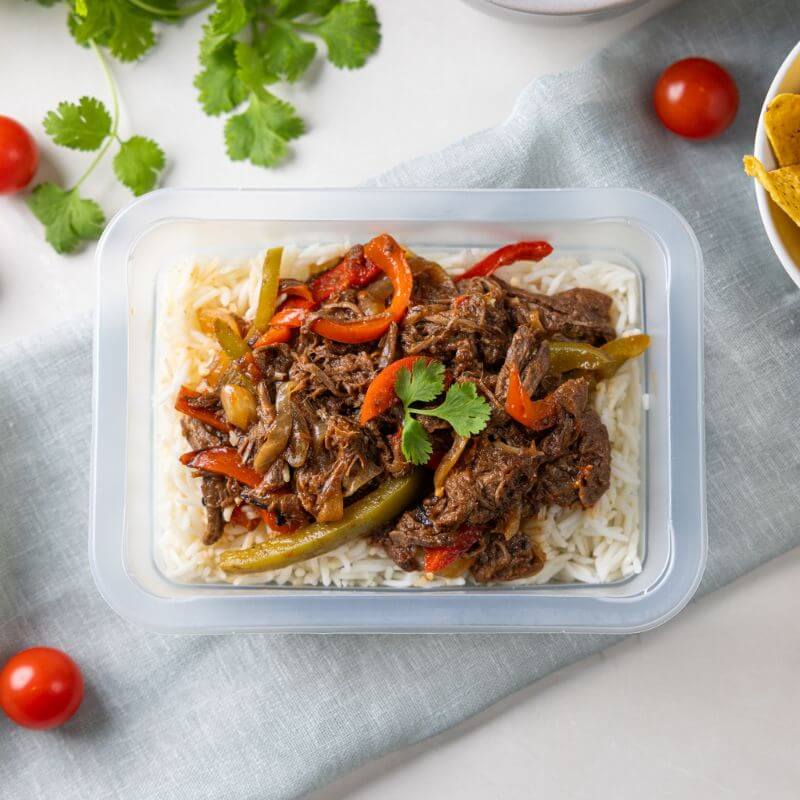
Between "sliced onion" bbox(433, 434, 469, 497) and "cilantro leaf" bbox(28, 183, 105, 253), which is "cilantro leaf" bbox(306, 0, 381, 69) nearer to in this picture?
"cilantro leaf" bbox(28, 183, 105, 253)

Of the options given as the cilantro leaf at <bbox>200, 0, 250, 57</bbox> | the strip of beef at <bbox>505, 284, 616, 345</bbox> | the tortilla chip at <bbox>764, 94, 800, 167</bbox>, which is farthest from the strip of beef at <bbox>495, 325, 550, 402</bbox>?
the cilantro leaf at <bbox>200, 0, 250, 57</bbox>

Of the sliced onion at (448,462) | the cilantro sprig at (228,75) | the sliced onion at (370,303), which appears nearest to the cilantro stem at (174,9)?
the cilantro sprig at (228,75)

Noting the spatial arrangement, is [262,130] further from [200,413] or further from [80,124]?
[200,413]

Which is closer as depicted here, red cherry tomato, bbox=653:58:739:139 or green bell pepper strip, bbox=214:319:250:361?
green bell pepper strip, bbox=214:319:250:361

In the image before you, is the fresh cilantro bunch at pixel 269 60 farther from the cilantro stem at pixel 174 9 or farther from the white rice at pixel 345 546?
the white rice at pixel 345 546

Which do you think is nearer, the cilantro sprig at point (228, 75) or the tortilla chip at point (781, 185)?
the tortilla chip at point (781, 185)

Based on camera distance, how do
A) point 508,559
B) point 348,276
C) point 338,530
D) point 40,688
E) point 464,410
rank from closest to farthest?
point 464,410 → point 338,530 → point 508,559 → point 348,276 → point 40,688

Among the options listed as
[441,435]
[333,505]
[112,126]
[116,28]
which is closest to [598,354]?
[441,435]
